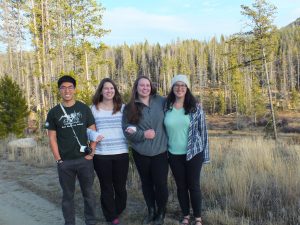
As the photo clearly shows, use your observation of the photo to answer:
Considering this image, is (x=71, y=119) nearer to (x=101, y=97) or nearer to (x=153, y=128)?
(x=101, y=97)

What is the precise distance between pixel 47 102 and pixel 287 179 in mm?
19059

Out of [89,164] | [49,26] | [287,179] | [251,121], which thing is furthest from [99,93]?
[251,121]

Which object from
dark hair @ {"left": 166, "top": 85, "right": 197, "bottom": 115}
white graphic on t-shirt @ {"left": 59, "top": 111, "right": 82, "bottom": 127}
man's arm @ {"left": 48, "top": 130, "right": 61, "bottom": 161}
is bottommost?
man's arm @ {"left": 48, "top": 130, "right": 61, "bottom": 161}

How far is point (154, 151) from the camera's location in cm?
482

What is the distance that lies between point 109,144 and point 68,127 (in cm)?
61

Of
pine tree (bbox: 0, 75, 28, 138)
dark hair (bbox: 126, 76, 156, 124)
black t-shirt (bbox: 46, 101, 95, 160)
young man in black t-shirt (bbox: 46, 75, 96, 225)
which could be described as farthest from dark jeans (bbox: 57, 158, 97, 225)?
pine tree (bbox: 0, 75, 28, 138)

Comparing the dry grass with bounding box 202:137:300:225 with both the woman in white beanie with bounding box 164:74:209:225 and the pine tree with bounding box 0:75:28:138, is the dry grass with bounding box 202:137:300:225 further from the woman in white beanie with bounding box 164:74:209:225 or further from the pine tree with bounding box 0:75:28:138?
the pine tree with bounding box 0:75:28:138

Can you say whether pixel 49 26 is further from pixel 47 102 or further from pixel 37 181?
pixel 37 181

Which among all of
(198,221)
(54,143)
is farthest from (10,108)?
(198,221)

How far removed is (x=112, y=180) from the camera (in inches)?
207

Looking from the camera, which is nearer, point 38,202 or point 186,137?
point 186,137

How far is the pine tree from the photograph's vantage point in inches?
722

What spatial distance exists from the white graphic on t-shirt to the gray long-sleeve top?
63 centimetres

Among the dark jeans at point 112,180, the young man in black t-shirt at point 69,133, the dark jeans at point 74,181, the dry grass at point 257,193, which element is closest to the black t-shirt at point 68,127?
the young man in black t-shirt at point 69,133
